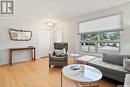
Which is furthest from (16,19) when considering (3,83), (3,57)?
(3,83)

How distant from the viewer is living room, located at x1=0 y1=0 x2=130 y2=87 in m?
3.08

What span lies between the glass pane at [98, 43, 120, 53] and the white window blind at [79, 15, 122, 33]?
1.93ft

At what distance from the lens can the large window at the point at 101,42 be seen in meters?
4.09

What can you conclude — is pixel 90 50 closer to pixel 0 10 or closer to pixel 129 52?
pixel 129 52

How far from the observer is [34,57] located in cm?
601

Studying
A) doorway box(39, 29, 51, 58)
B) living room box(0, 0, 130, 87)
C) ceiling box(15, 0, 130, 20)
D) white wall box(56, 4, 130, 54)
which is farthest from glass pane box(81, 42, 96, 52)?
doorway box(39, 29, 51, 58)

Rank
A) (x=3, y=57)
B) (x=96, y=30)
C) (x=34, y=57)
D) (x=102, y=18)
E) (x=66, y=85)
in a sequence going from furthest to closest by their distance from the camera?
1. (x=34, y=57)
2. (x=3, y=57)
3. (x=96, y=30)
4. (x=102, y=18)
5. (x=66, y=85)

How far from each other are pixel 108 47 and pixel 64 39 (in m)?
2.90

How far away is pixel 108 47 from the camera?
172 inches

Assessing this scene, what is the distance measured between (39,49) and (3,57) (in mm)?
2079

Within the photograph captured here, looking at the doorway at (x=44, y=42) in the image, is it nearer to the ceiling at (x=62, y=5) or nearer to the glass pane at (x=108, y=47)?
the ceiling at (x=62, y=5)

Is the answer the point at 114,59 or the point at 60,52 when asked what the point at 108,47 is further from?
the point at 60,52

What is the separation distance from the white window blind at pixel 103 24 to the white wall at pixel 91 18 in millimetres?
163

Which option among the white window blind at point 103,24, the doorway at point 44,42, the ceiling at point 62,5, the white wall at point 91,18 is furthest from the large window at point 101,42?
the doorway at point 44,42
